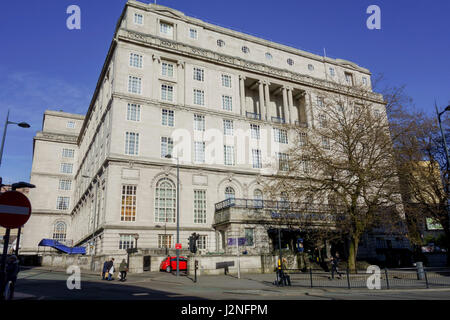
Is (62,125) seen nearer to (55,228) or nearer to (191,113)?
(55,228)

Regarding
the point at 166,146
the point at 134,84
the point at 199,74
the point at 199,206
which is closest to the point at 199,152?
the point at 166,146

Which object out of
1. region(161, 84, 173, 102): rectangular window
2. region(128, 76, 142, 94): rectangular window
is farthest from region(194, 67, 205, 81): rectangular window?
region(128, 76, 142, 94): rectangular window

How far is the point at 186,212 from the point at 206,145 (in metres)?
9.16

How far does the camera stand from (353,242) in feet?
90.1

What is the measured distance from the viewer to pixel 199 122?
1773 inches

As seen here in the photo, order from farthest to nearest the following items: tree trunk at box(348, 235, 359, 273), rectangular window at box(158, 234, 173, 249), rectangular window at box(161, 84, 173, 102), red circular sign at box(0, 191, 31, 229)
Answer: rectangular window at box(161, 84, 173, 102) < rectangular window at box(158, 234, 173, 249) < tree trunk at box(348, 235, 359, 273) < red circular sign at box(0, 191, 31, 229)

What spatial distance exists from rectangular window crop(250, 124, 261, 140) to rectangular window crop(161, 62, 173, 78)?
13.2 m

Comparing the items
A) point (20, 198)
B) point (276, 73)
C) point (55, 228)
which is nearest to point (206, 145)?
point (276, 73)

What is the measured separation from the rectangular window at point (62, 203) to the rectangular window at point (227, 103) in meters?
44.3

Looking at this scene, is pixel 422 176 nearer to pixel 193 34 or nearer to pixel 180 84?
pixel 180 84

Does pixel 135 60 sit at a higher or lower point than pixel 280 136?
higher

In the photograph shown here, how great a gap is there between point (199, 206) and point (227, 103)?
50.5 feet

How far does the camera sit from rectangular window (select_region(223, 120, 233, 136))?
46.5 m

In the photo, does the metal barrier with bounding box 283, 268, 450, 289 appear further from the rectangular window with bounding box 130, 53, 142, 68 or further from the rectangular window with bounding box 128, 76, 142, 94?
the rectangular window with bounding box 130, 53, 142, 68
